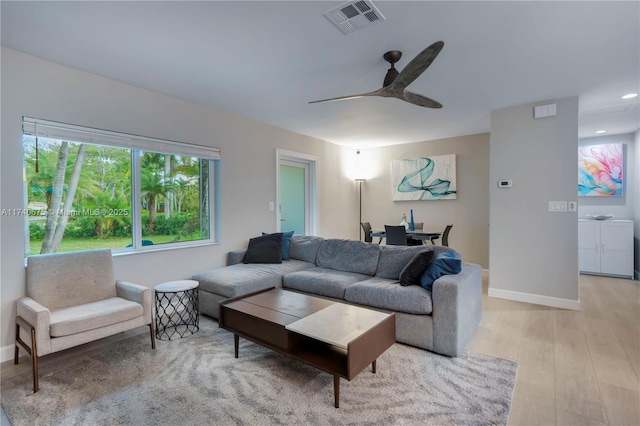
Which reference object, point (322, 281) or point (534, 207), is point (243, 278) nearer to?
point (322, 281)

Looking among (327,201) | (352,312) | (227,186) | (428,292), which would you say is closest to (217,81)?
(227,186)

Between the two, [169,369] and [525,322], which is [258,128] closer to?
[169,369]

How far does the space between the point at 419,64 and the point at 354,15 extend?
546mm

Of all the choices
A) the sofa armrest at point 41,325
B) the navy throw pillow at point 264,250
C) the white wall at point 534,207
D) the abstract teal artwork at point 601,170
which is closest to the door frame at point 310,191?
the navy throw pillow at point 264,250

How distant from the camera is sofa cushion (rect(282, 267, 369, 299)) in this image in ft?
10.4

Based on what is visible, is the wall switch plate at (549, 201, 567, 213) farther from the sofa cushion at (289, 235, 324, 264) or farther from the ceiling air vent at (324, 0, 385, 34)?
the ceiling air vent at (324, 0, 385, 34)

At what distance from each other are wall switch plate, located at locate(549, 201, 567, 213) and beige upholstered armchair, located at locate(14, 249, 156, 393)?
4597 millimetres

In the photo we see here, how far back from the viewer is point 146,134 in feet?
11.0

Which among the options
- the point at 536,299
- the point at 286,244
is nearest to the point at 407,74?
the point at 286,244

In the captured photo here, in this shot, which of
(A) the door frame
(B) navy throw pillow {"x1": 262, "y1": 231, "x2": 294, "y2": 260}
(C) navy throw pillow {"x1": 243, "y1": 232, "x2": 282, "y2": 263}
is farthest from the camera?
(A) the door frame

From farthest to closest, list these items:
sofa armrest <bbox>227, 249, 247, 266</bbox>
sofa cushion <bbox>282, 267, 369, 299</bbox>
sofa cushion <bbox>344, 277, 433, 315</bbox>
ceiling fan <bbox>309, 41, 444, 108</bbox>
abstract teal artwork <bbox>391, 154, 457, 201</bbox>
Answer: abstract teal artwork <bbox>391, 154, 457, 201</bbox>, sofa armrest <bbox>227, 249, 247, 266</bbox>, sofa cushion <bbox>282, 267, 369, 299</bbox>, sofa cushion <bbox>344, 277, 433, 315</bbox>, ceiling fan <bbox>309, 41, 444, 108</bbox>

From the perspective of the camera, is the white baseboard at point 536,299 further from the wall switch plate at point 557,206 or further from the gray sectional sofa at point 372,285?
the gray sectional sofa at point 372,285

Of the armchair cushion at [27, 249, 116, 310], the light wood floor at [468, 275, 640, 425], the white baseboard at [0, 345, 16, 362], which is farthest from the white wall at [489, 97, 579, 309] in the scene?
the white baseboard at [0, 345, 16, 362]

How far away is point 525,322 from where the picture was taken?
10.7 ft
